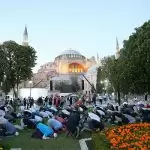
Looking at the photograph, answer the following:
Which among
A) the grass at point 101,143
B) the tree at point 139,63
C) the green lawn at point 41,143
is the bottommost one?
the green lawn at point 41,143

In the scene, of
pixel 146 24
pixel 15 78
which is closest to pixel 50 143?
pixel 146 24

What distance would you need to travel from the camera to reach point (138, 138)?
1213 centimetres

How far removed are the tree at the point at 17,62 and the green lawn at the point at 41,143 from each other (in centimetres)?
3971

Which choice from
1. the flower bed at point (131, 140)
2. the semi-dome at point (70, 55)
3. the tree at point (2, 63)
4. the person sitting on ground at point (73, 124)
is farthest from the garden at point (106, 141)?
the semi-dome at point (70, 55)

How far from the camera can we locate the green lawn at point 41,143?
15.0 metres

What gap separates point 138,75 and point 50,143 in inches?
462

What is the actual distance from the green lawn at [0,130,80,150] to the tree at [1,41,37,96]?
39.7 metres

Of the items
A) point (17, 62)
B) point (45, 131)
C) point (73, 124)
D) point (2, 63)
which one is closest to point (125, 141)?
point (73, 124)

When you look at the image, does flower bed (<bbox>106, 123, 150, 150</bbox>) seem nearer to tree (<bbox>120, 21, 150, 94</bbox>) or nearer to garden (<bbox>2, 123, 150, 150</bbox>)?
garden (<bbox>2, 123, 150, 150</bbox>)

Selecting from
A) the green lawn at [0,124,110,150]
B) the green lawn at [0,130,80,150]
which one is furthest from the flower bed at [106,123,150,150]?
the green lawn at [0,130,80,150]

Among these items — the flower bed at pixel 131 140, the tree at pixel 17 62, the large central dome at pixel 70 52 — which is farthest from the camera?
the large central dome at pixel 70 52

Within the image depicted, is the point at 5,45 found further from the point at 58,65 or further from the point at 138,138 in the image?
the point at 58,65

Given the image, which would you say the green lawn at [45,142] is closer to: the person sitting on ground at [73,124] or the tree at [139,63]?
the person sitting on ground at [73,124]

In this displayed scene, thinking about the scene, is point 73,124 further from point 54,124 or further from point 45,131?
point 54,124
